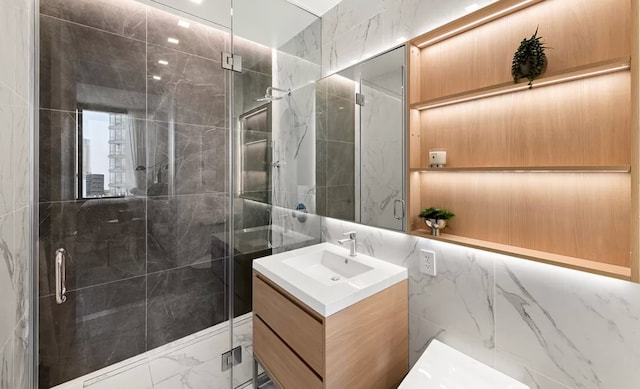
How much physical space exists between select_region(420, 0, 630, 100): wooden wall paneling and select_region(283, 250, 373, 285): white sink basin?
3.56 ft

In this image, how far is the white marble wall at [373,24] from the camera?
51.2 inches

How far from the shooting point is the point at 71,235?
1609 mm

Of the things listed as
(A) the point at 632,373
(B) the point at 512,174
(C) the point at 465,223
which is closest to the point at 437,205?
(C) the point at 465,223

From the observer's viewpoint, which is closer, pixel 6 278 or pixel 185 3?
pixel 6 278

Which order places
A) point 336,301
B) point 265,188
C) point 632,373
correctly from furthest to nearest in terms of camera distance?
1. point 265,188
2. point 336,301
3. point 632,373

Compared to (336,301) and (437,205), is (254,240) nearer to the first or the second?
(336,301)

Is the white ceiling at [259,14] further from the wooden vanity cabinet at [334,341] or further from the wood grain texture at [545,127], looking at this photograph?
the wooden vanity cabinet at [334,341]

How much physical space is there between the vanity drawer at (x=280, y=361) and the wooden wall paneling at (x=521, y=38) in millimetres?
1523

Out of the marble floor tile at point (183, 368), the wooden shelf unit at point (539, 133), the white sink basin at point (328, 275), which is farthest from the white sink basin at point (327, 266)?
the marble floor tile at point (183, 368)

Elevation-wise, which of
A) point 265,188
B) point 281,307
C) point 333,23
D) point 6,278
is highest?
point 333,23

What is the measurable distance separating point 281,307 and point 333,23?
2.01 m

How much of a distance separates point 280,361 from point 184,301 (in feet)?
3.53

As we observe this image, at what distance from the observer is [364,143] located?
5.57ft

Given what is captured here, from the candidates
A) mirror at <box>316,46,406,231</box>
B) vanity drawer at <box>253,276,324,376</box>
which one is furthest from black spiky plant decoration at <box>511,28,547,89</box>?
vanity drawer at <box>253,276,324,376</box>
